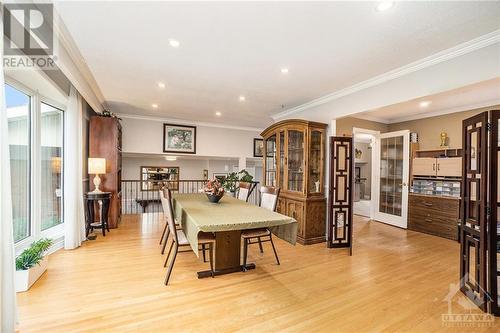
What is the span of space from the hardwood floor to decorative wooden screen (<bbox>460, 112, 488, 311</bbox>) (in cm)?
22

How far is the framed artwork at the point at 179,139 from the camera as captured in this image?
628 centimetres

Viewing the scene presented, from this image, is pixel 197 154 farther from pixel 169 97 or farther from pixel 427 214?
pixel 427 214

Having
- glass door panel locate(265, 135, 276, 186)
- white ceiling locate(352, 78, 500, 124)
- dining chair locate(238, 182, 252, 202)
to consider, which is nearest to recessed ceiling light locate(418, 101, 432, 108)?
white ceiling locate(352, 78, 500, 124)

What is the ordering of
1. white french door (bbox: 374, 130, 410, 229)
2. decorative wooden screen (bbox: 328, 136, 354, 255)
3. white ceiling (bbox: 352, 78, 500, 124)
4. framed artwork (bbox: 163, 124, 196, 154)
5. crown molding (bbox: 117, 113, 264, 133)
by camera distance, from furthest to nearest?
framed artwork (bbox: 163, 124, 196, 154)
crown molding (bbox: 117, 113, 264, 133)
white french door (bbox: 374, 130, 410, 229)
decorative wooden screen (bbox: 328, 136, 354, 255)
white ceiling (bbox: 352, 78, 500, 124)

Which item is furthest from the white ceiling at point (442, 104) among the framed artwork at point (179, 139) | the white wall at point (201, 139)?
the framed artwork at point (179, 139)

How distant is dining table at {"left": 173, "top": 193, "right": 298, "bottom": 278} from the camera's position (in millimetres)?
2270

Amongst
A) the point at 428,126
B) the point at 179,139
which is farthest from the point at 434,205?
the point at 179,139

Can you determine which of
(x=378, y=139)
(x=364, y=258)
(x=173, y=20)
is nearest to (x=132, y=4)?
(x=173, y=20)

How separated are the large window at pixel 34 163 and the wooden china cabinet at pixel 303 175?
12.5ft

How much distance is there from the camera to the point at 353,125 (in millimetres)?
5367

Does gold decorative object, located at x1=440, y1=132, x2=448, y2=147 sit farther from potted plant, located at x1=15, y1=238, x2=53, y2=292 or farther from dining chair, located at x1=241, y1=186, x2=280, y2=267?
potted plant, located at x1=15, y1=238, x2=53, y2=292

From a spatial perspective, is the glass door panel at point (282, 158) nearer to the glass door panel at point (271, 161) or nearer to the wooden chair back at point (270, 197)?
the glass door panel at point (271, 161)

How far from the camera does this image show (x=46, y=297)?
7.38 ft

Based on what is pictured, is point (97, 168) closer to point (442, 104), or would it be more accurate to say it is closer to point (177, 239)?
point (177, 239)
